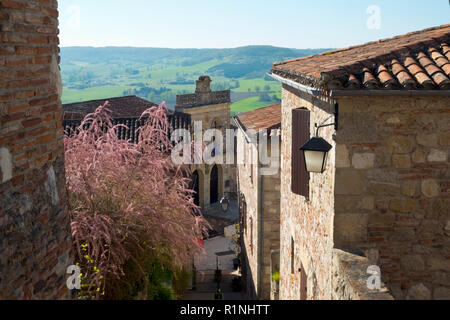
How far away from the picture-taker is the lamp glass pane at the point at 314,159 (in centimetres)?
514

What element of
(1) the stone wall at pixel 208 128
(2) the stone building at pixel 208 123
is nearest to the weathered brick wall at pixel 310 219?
(1) the stone wall at pixel 208 128

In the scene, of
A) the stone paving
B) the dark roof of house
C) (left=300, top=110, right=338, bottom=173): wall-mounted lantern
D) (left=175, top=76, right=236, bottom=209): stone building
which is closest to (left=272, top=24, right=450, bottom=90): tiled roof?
(left=300, top=110, right=338, bottom=173): wall-mounted lantern

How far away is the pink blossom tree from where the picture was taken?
6617mm

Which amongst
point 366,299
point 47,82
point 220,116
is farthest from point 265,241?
point 220,116

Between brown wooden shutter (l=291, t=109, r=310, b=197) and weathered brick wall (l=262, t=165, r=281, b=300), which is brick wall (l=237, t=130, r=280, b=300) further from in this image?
brown wooden shutter (l=291, t=109, r=310, b=197)

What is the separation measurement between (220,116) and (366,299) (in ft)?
101

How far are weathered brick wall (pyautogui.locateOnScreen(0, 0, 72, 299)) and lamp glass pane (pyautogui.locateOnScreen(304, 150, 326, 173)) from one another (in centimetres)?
256

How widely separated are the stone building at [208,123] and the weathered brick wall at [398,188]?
86.7 feet

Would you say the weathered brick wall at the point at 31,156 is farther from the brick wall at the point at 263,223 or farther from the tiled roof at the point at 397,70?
the brick wall at the point at 263,223

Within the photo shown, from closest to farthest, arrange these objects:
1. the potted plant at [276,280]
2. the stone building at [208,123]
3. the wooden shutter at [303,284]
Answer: the wooden shutter at [303,284] < the potted plant at [276,280] < the stone building at [208,123]

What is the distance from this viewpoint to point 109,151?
8.37 meters
